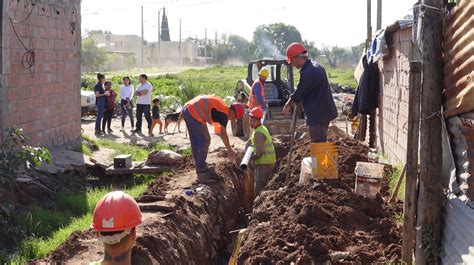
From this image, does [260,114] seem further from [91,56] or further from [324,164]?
[91,56]

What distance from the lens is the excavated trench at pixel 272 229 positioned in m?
6.07

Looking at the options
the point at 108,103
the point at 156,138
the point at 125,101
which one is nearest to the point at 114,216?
the point at 156,138

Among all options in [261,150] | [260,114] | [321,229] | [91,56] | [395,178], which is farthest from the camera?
[91,56]

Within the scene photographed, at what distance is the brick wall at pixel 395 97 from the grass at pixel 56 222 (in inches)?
170

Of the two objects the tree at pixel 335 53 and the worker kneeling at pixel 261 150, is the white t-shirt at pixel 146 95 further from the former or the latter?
the tree at pixel 335 53

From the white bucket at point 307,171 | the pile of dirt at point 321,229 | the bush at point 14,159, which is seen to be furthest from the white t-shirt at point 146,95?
the pile of dirt at point 321,229

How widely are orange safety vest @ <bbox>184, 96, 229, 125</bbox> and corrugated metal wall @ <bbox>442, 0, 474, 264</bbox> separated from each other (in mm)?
4893

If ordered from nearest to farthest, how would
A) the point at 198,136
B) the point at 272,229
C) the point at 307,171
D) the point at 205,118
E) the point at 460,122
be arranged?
the point at 460,122 → the point at 272,229 → the point at 307,171 → the point at 205,118 → the point at 198,136

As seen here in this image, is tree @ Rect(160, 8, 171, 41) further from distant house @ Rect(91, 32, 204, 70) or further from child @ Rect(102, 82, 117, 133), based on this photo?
child @ Rect(102, 82, 117, 133)

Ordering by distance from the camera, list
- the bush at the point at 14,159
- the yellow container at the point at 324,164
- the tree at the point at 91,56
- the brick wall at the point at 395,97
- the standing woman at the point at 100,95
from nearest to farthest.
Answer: the yellow container at the point at 324,164
the bush at the point at 14,159
the brick wall at the point at 395,97
the standing woman at the point at 100,95
the tree at the point at 91,56

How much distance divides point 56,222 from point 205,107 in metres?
2.79

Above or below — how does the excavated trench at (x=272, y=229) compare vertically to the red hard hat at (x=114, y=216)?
below

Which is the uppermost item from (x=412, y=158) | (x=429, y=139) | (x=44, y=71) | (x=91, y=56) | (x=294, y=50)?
(x=91, y=56)

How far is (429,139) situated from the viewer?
5.53 meters
